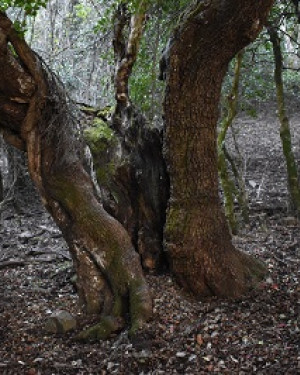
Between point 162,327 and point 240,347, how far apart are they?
0.58 m

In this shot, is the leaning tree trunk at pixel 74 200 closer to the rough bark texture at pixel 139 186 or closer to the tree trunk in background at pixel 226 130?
the rough bark texture at pixel 139 186

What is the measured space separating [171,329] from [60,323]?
86 cm

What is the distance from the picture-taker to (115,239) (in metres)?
3.88

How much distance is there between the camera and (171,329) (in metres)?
3.59

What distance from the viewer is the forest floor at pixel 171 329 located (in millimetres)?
3244

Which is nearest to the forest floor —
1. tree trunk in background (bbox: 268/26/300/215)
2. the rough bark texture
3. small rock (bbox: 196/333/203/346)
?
small rock (bbox: 196/333/203/346)

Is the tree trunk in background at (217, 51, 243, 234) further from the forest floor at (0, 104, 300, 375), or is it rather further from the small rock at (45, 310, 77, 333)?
the small rock at (45, 310, 77, 333)

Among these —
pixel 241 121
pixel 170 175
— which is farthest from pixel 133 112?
pixel 241 121

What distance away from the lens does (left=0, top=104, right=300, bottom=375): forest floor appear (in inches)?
128

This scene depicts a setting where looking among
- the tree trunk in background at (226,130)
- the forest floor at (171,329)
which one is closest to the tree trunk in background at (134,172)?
the forest floor at (171,329)

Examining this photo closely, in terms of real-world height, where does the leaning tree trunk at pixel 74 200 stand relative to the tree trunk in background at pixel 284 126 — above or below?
below

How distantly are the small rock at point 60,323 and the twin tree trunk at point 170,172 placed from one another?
0.20 metres

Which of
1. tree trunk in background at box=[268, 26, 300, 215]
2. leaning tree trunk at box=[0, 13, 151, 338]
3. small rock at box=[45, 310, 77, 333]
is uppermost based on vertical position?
tree trunk in background at box=[268, 26, 300, 215]

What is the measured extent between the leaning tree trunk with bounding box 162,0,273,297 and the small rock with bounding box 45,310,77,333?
92 centimetres
